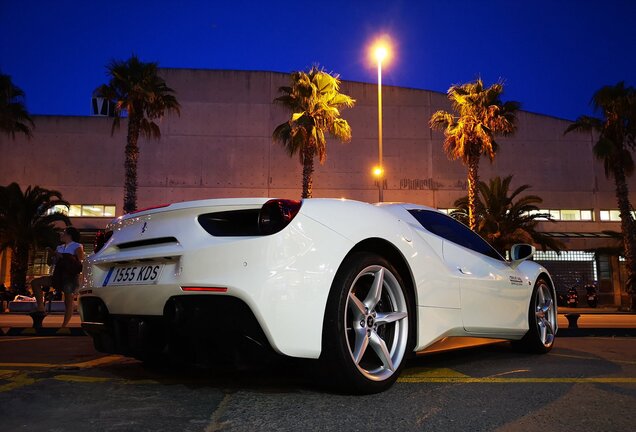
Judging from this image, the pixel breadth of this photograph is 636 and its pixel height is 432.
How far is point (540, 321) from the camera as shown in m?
5.09

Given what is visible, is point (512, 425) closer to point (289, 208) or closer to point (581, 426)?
point (581, 426)

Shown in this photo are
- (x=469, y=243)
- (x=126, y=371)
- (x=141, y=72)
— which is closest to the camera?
(x=126, y=371)

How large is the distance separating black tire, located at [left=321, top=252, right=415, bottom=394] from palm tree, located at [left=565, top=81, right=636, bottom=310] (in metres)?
23.3

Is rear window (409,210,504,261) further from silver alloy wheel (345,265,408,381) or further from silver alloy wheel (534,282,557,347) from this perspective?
silver alloy wheel (345,265,408,381)

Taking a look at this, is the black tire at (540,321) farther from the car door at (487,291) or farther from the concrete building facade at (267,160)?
the concrete building facade at (267,160)

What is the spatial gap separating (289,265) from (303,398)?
2.51 feet

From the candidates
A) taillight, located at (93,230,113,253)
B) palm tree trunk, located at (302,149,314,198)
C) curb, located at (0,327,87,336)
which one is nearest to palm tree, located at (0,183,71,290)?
palm tree trunk, located at (302,149,314,198)

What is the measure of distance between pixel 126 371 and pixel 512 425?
274 centimetres

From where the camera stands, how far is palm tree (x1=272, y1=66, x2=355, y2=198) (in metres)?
22.8

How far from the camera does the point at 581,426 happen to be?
2.39 meters

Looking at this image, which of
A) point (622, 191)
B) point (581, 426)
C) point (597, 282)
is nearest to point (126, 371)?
point (581, 426)

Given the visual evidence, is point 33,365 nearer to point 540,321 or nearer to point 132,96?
point 540,321

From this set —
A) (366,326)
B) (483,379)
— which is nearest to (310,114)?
(483,379)

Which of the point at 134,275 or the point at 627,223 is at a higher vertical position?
the point at 627,223
